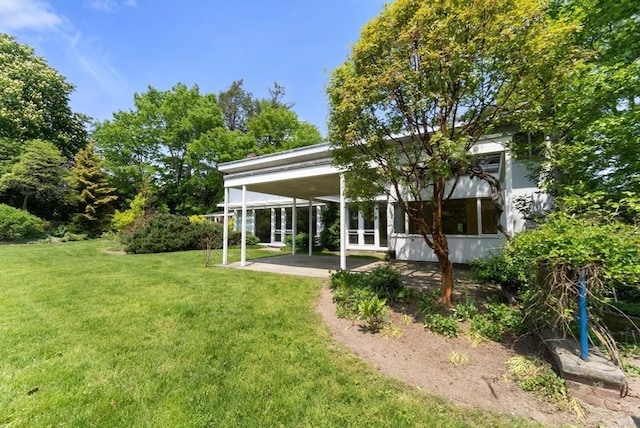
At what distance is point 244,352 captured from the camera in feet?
13.5

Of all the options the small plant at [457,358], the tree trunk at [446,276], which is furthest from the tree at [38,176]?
the small plant at [457,358]

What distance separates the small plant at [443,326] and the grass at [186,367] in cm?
153

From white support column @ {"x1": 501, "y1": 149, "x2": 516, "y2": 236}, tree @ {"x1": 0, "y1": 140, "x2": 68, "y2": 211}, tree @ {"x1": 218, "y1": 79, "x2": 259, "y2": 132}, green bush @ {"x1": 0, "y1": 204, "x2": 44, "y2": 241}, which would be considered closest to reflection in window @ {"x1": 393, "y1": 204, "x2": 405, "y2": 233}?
white support column @ {"x1": 501, "y1": 149, "x2": 516, "y2": 236}

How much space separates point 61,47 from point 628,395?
20.7 metres

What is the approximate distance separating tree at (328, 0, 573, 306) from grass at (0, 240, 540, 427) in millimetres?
2982

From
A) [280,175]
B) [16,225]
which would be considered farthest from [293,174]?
[16,225]

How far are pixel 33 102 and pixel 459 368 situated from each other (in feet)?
121

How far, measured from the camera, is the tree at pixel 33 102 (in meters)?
23.9

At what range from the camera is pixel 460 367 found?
3.74 meters

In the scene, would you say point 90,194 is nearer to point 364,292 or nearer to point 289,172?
point 289,172

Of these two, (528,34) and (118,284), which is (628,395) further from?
(118,284)

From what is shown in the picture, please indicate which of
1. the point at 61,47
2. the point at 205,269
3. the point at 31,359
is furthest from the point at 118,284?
the point at 61,47

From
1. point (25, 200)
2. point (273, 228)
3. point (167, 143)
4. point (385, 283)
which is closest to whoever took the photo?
point (385, 283)

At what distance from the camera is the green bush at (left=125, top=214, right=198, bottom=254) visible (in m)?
14.7
